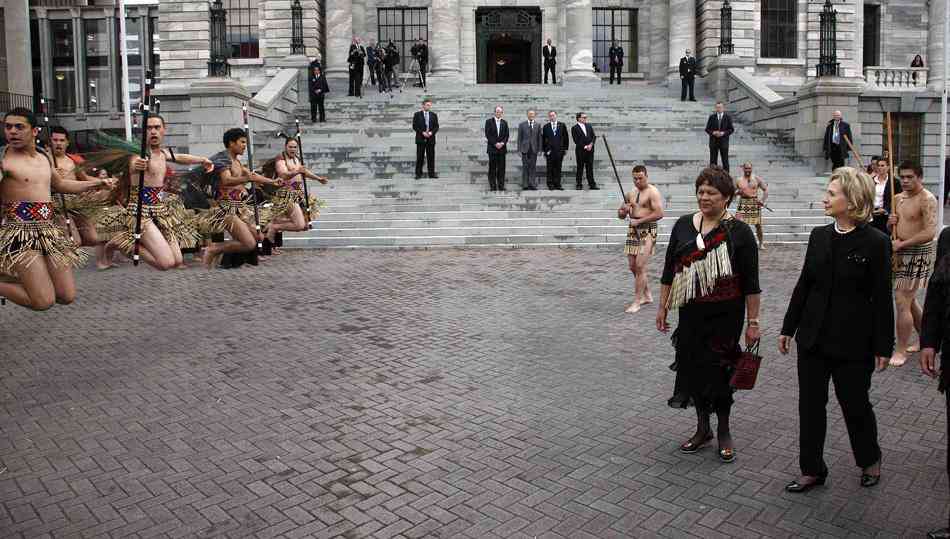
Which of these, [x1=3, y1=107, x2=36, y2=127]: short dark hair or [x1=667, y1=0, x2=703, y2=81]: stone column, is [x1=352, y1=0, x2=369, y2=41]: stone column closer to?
[x1=667, y1=0, x2=703, y2=81]: stone column

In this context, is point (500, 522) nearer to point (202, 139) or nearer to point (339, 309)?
point (339, 309)

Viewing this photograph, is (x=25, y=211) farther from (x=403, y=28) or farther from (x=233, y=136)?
(x=403, y=28)

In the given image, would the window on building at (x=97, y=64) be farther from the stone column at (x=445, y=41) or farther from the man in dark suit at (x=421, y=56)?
the stone column at (x=445, y=41)

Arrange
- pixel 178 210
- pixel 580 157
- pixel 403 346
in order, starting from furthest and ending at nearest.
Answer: pixel 580 157 → pixel 178 210 → pixel 403 346

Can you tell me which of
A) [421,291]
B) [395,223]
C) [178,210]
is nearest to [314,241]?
[395,223]

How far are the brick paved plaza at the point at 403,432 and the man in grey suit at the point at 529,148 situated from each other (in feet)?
34.6

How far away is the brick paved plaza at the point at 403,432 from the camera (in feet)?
15.8

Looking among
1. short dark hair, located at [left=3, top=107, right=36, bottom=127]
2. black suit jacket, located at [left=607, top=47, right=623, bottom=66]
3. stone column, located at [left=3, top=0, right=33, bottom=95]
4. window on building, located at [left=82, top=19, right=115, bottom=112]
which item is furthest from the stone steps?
stone column, located at [left=3, top=0, right=33, bottom=95]

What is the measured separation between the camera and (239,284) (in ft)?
42.3

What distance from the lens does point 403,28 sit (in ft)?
123

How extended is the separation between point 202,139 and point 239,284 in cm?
1209

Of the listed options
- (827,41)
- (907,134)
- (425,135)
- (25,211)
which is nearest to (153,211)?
(25,211)

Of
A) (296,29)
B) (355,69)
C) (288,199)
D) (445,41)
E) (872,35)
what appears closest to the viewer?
(288,199)

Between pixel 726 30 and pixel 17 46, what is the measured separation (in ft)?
114
